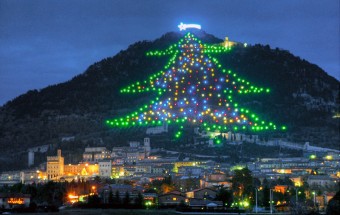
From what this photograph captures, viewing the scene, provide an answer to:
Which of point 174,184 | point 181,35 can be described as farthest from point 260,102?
point 174,184

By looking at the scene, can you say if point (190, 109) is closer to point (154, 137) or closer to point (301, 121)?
point (154, 137)

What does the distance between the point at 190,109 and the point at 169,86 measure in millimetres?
8335

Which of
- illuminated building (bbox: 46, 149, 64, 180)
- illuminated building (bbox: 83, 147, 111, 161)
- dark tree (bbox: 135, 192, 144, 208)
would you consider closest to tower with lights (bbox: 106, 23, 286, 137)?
illuminated building (bbox: 83, 147, 111, 161)

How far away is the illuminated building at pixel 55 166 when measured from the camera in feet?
453

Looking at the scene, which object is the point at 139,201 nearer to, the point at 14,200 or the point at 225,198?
the point at 225,198

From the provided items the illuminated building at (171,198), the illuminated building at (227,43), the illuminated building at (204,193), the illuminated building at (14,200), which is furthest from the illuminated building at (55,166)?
the illuminated building at (227,43)

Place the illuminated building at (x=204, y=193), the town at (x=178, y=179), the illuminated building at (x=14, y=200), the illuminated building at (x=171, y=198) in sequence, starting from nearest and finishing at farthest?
the illuminated building at (x=14, y=200) → the town at (x=178, y=179) → the illuminated building at (x=171, y=198) → the illuminated building at (x=204, y=193)

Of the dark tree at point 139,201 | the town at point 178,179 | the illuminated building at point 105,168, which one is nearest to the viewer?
the dark tree at point 139,201

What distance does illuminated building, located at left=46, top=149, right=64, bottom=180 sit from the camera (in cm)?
13800

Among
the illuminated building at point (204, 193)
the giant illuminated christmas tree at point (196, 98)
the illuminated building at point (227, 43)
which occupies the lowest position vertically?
the illuminated building at point (204, 193)

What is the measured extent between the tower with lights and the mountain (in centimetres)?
559

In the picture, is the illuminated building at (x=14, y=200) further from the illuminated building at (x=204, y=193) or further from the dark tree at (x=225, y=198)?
the dark tree at (x=225, y=198)

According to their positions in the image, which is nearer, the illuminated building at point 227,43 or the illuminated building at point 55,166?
the illuminated building at point 55,166

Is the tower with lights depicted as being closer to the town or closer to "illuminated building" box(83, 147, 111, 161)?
the town
